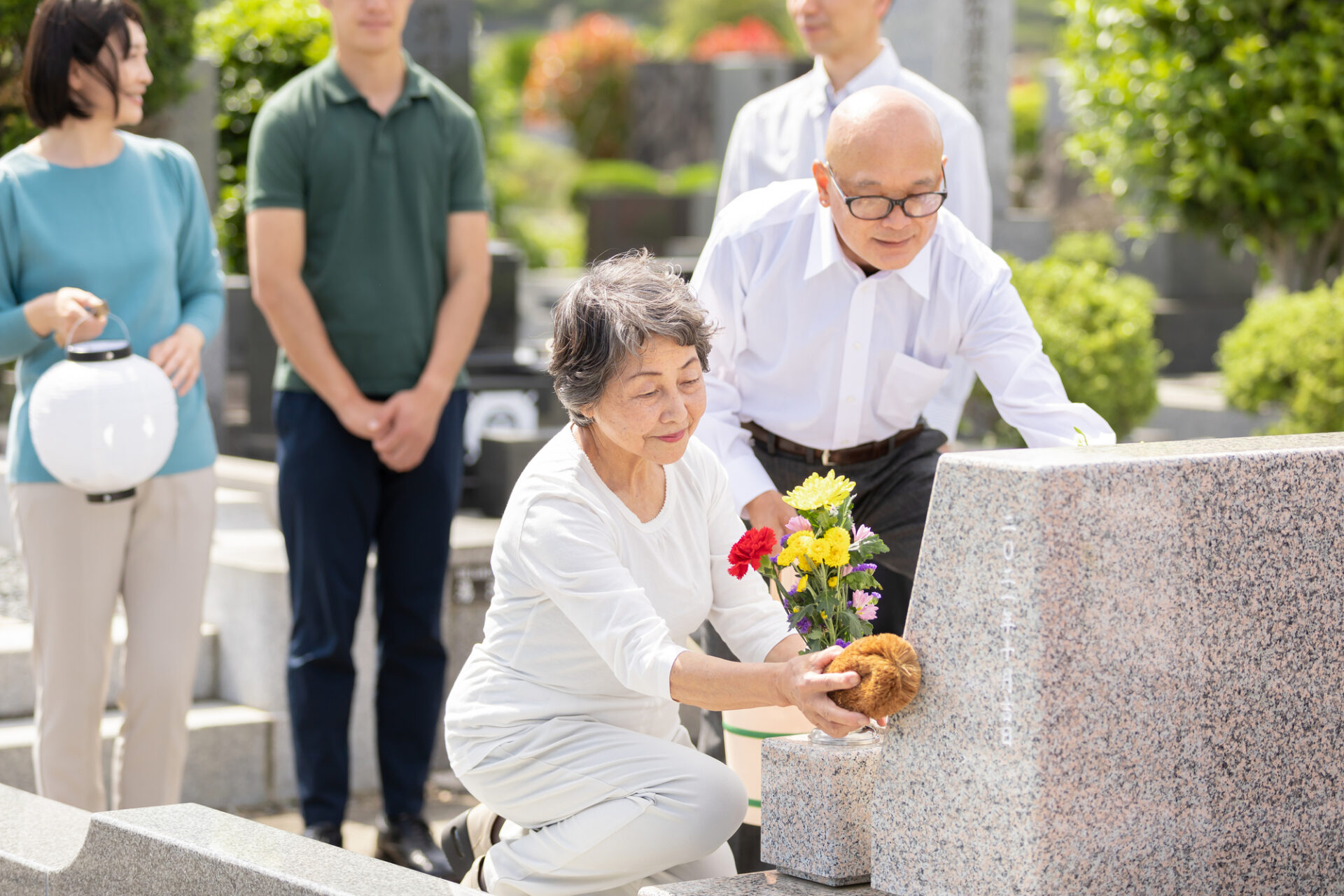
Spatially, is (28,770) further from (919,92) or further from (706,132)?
(706,132)

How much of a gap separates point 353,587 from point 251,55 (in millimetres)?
4365

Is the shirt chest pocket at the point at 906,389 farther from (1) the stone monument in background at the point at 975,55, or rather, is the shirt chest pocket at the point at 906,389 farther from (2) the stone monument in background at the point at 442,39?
(1) the stone monument in background at the point at 975,55

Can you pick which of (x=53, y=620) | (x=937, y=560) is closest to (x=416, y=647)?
(x=53, y=620)

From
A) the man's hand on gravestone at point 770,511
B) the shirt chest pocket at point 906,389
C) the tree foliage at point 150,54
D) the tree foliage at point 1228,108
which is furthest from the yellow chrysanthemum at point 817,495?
the tree foliage at point 1228,108

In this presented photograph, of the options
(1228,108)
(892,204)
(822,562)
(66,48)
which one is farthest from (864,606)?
(1228,108)

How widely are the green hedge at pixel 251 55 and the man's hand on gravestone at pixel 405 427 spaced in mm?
3867

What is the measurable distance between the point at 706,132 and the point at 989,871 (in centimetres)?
2282

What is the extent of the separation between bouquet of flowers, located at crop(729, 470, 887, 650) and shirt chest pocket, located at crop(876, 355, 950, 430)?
791 mm

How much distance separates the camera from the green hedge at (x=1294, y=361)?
7355mm

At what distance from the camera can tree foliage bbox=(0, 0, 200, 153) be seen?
630 cm

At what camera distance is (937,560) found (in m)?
2.28

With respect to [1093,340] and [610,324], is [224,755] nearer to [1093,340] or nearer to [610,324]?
[610,324]

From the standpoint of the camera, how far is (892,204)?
9.71 feet

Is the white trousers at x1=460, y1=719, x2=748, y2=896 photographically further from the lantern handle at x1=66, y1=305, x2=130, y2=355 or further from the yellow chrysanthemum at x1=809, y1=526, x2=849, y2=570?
the lantern handle at x1=66, y1=305, x2=130, y2=355
